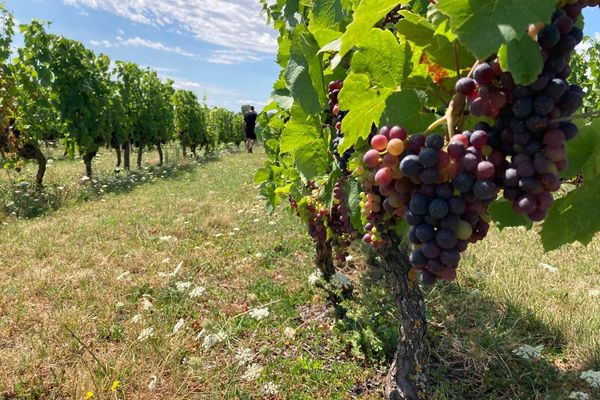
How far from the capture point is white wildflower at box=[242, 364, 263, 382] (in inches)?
110

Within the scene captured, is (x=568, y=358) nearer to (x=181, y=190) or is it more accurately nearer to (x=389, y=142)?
(x=389, y=142)

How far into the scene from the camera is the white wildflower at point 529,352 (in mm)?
2974

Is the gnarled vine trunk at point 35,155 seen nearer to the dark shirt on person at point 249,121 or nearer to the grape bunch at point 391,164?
the grape bunch at point 391,164

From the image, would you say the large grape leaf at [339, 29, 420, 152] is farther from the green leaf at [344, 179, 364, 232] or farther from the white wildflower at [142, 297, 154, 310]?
the white wildflower at [142, 297, 154, 310]

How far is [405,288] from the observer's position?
2.38 metres

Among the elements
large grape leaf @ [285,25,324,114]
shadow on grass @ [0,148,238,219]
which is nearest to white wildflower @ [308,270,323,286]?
large grape leaf @ [285,25,324,114]

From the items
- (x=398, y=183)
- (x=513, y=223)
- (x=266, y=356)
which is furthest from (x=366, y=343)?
(x=398, y=183)

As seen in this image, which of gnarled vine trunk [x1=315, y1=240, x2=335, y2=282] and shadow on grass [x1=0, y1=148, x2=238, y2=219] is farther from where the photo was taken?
shadow on grass [x1=0, y1=148, x2=238, y2=219]

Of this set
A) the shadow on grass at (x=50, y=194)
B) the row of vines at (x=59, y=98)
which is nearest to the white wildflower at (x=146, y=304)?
the shadow on grass at (x=50, y=194)

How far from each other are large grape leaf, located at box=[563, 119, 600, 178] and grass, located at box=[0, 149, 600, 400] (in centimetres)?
202

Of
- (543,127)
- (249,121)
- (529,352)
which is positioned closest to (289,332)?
(529,352)

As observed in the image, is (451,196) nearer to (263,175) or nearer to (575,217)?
(575,217)

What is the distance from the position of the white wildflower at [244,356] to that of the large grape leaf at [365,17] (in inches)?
93.6

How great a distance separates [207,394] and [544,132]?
8.38ft
